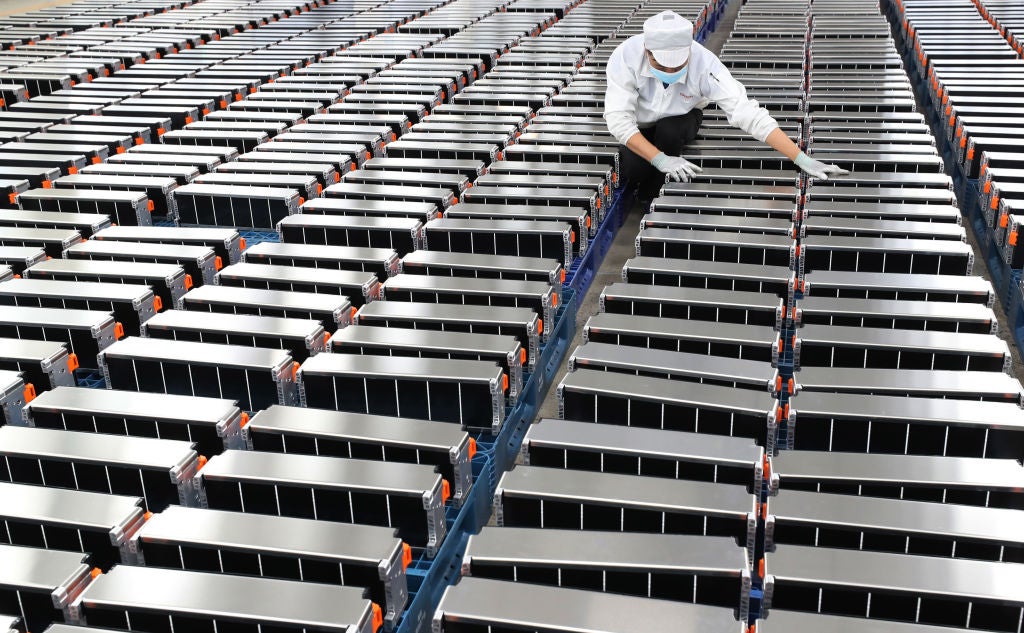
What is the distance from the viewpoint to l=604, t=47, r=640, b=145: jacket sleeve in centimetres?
689

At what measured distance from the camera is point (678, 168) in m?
6.46

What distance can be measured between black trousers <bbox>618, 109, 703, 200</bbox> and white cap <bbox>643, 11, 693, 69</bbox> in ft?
2.79

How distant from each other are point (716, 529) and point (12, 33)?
14884mm

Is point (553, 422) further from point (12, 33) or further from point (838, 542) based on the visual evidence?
point (12, 33)

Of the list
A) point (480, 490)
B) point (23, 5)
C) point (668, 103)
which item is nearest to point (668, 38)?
point (668, 103)

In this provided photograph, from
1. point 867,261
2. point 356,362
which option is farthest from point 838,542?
point 867,261

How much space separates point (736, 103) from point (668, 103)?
580 millimetres

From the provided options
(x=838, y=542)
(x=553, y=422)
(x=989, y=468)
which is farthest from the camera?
(x=553, y=422)

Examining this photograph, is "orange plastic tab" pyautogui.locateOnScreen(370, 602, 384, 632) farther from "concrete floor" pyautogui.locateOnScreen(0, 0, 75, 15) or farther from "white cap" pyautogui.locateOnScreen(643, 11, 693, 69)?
"concrete floor" pyautogui.locateOnScreen(0, 0, 75, 15)

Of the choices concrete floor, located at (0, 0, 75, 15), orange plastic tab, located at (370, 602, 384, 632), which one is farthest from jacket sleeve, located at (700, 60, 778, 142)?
concrete floor, located at (0, 0, 75, 15)

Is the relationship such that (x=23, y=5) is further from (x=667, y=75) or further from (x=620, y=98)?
(x=667, y=75)

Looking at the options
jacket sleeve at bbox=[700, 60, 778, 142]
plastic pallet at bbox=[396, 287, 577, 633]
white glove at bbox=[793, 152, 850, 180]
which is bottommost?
plastic pallet at bbox=[396, 287, 577, 633]

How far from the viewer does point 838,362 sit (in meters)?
4.20

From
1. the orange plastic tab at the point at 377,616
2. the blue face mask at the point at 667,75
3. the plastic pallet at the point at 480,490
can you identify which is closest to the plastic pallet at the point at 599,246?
the plastic pallet at the point at 480,490
